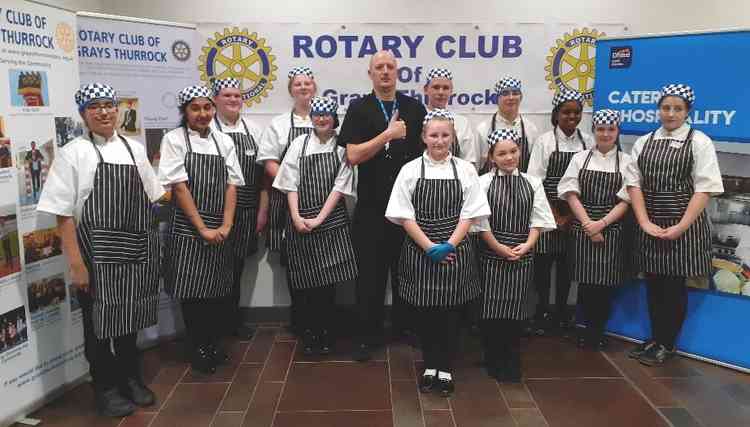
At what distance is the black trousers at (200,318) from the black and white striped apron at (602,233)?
219cm

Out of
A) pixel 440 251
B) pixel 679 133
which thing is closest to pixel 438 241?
pixel 440 251

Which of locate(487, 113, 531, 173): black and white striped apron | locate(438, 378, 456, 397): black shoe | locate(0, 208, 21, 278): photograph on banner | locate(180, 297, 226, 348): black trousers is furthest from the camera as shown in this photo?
locate(487, 113, 531, 173): black and white striped apron

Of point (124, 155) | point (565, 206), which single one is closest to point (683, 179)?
point (565, 206)

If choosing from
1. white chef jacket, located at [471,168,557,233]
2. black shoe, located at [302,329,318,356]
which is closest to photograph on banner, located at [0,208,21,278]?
black shoe, located at [302,329,318,356]

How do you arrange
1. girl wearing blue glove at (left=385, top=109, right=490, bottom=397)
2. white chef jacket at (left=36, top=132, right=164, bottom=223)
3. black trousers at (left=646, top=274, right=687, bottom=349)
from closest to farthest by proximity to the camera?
white chef jacket at (left=36, top=132, right=164, bottom=223), girl wearing blue glove at (left=385, top=109, right=490, bottom=397), black trousers at (left=646, top=274, right=687, bottom=349)

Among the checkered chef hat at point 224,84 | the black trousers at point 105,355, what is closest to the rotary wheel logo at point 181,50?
the checkered chef hat at point 224,84

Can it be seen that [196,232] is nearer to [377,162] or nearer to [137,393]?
[137,393]

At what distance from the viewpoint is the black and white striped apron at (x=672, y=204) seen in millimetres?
3008

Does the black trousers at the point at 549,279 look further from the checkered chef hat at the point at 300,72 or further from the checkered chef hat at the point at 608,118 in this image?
the checkered chef hat at the point at 300,72

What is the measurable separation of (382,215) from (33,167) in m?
1.77

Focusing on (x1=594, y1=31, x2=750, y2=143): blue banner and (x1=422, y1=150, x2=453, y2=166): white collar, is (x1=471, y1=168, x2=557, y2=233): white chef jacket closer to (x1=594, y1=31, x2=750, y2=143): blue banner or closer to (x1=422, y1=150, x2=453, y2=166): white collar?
(x1=422, y1=150, x2=453, y2=166): white collar

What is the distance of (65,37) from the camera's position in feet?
9.18

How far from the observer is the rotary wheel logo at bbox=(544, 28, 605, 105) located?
3762mm

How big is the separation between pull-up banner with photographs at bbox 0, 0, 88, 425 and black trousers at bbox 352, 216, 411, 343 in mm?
1553
